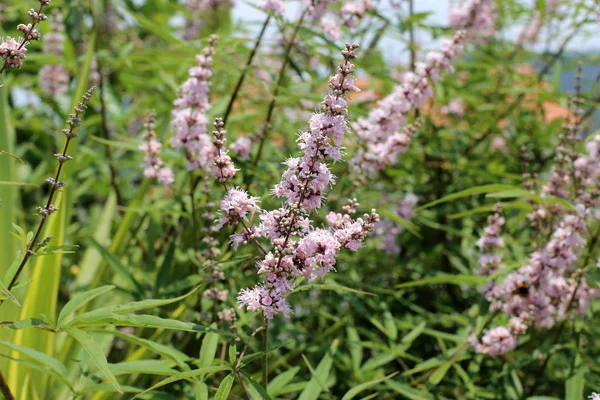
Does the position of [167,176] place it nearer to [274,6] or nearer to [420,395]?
[274,6]

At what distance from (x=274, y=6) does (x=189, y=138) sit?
2.45 ft

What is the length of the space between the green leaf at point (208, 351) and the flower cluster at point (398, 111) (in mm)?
1139

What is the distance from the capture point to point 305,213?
5.30 feet

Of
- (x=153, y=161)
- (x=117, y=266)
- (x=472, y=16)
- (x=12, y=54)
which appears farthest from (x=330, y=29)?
(x=12, y=54)

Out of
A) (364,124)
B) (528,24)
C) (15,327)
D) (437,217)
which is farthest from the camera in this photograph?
(528,24)

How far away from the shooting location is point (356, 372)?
2.61 m

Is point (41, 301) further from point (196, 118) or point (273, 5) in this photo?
point (273, 5)

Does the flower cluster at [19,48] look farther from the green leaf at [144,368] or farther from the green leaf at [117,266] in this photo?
the green leaf at [117,266]

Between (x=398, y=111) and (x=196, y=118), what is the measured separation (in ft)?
2.65

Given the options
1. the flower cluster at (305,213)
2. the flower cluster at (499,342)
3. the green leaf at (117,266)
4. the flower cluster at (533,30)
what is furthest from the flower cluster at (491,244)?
the flower cluster at (533,30)

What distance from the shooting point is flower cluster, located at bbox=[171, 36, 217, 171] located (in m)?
2.38

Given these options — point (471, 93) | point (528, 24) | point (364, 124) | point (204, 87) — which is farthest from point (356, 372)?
point (528, 24)

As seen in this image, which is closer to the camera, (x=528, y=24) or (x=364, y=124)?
(x=364, y=124)

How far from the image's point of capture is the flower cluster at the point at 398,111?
8.56ft
